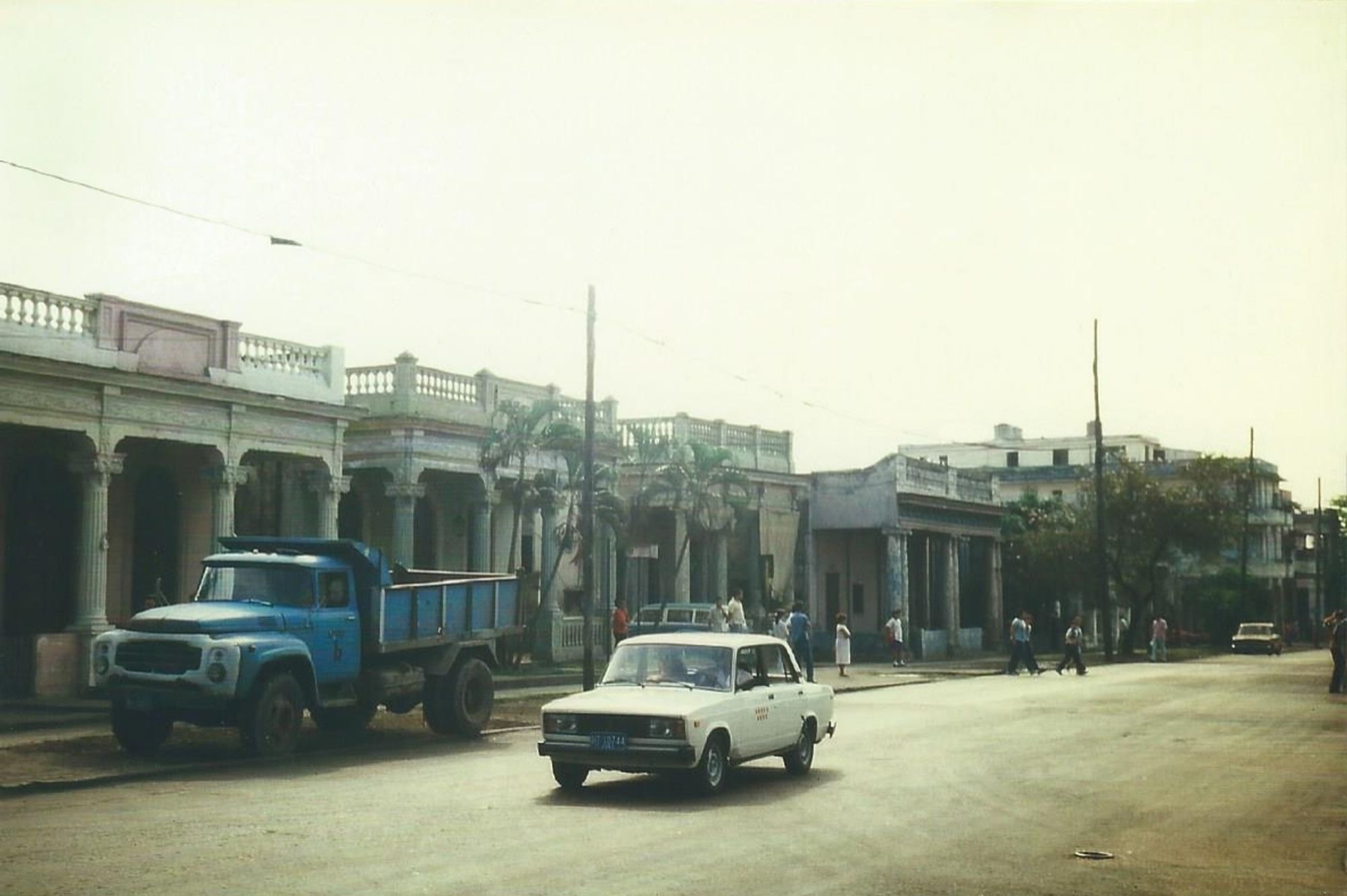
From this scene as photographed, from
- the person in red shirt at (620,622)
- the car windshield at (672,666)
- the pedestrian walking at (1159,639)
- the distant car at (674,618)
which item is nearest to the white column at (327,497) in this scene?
the person in red shirt at (620,622)

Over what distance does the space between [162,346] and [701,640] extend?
16.0m

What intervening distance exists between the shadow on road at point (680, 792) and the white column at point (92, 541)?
13.8m

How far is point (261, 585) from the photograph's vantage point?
19.0m

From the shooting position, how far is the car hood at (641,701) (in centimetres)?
1412

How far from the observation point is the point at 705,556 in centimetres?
4734

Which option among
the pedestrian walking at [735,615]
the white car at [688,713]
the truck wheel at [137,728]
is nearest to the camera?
the white car at [688,713]

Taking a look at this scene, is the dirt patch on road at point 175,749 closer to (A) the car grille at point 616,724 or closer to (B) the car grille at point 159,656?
(B) the car grille at point 159,656

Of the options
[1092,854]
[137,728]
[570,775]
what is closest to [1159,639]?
[137,728]

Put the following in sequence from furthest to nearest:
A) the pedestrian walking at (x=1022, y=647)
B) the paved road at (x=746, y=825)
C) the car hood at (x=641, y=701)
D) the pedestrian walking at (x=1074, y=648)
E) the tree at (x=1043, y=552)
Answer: the tree at (x=1043, y=552), the pedestrian walking at (x=1074, y=648), the pedestrian walking at (x=1022, y=647), the car hood at (x=641, y=701), the paved road at (x=746, y=825)

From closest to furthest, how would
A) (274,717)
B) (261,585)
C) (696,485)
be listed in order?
(274,717), (261,585), (696,485)

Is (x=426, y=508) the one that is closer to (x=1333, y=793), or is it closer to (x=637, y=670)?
(x=637, y=670)

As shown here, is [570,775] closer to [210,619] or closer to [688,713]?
[688,713]

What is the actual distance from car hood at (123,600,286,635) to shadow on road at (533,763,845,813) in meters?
5.01

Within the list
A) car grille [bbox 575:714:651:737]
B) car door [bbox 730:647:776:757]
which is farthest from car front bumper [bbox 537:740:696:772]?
car door [bbox 730:647:776:757]
